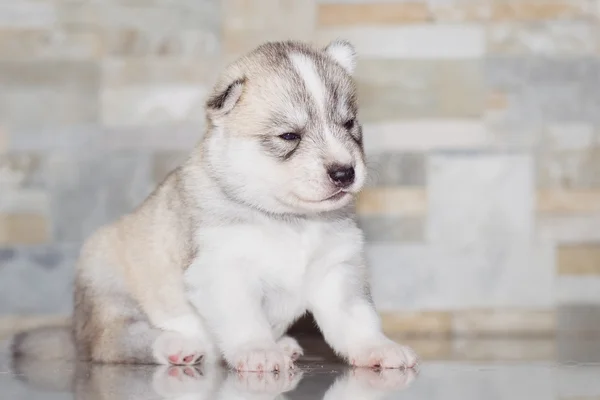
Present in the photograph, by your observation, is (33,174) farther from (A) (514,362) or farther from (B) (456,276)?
(A) (514,362)

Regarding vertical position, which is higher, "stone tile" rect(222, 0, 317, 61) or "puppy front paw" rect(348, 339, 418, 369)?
"stone tile" rect(222, 0, 317, 61)

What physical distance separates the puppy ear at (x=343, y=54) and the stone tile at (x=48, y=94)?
4.72 feet

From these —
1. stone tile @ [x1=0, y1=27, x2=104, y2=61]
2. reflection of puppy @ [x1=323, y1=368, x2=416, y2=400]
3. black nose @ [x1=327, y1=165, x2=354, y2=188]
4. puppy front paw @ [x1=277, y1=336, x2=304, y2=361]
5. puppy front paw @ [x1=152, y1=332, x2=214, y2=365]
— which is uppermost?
stone tile @ [x1=0, y1=27, x2=104, y2=61]

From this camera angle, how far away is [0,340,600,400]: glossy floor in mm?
2393

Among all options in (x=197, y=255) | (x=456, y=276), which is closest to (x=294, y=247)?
(x=197, y=255)

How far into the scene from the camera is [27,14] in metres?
4.29

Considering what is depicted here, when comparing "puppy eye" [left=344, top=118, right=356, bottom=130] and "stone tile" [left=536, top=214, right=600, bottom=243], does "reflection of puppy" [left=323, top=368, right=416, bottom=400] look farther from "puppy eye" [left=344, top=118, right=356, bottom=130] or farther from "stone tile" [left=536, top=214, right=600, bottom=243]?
"stone tile" [left=536, top=214, right=600, bottom=243]

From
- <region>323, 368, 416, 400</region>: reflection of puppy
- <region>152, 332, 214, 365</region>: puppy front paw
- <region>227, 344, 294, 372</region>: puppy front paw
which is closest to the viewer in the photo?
<region>323, 368, 416, 400</region>: reflection of puppy

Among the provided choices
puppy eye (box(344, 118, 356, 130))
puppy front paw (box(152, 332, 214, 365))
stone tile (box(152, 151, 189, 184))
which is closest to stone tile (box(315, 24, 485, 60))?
stone tile (box(152, 151, 189, 184))

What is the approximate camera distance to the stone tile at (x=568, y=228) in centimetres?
428

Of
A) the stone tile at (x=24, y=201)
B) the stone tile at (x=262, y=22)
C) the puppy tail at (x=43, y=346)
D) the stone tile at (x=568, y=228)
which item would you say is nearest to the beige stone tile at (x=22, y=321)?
the stone tile at (x=24, y=201)

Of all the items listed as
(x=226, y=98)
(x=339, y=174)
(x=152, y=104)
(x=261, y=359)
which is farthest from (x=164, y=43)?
(x=261, y=359)

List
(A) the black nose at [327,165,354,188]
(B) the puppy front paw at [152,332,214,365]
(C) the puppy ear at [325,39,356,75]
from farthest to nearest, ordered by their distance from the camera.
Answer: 1. (C) the puppy ear at [325,39,356,75]
2. (B) the puppy front paw at [152,332,214,365]
3. (A) the black nose at [327,165,354,188]

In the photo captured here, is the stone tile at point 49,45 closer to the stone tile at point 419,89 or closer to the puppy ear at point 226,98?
the stone tile at point 419,89
